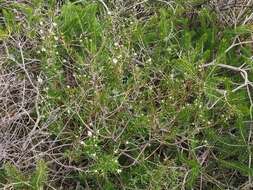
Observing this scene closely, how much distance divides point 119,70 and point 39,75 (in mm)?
443

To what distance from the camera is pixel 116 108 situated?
2598 mm

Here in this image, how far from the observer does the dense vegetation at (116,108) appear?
100 inches

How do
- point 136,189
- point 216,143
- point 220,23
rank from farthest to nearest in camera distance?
1. point 220,23
2. point 216,143
3. point 136,189

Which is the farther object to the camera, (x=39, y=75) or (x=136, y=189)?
(x=39, y=75)

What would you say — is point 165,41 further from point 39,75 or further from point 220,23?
point 39,75

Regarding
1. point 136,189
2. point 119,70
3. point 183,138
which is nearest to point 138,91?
point 119,70

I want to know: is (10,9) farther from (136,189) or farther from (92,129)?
(136,189)

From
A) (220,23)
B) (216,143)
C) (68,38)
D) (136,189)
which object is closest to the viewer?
(136,189)

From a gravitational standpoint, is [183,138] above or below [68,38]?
below

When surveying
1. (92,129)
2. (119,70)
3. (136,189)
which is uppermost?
(119,70)

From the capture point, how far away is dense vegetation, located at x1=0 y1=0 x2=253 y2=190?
2.54 metres

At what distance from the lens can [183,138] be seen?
2600 mm

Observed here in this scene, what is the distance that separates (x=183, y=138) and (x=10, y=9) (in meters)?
1.25

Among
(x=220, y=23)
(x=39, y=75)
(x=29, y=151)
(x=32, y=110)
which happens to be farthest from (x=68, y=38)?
(x=220, y=23)
